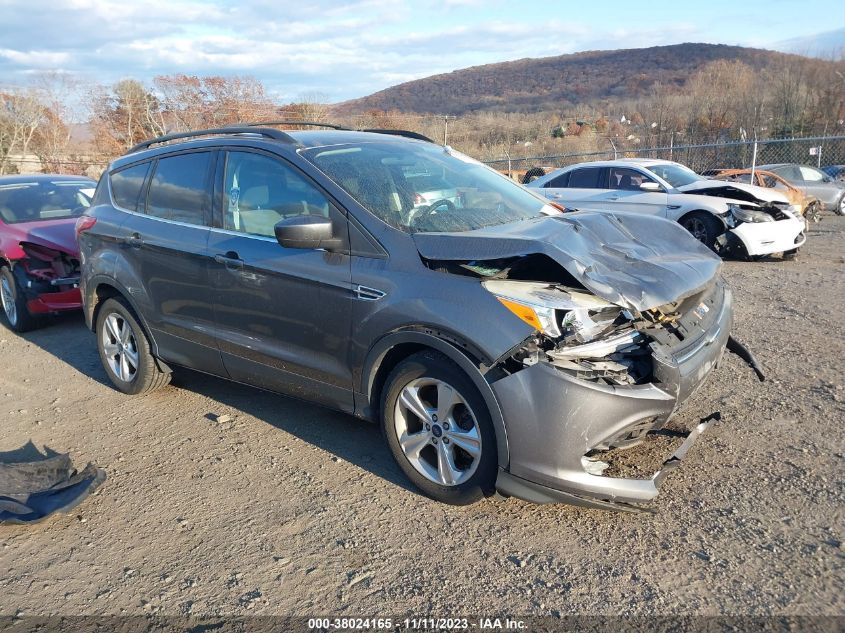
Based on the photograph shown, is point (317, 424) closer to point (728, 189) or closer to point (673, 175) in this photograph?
point (728, 189)

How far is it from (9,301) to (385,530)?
19.8 ft

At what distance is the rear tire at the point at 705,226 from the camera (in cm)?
988

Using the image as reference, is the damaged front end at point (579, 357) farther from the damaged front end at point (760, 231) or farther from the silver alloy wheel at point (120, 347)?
the damaged front end at point (760, 231)

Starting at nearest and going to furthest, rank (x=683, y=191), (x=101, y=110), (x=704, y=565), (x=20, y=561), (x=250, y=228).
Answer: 1. (x=704, y=565)
2. (x=20, y=561)
3. (x=250, y=228)
4. (x=683, y=191)
5. (x=101, y=110)

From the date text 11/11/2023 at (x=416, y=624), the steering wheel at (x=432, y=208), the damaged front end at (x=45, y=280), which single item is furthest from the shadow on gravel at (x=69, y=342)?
the date text 11/11/2023 at (x=416, y=624)

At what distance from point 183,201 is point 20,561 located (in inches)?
93.8

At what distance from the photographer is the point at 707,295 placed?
3.78 meters

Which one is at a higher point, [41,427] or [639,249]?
[639,249]

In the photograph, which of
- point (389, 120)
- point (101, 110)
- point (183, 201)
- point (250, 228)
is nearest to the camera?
point (250, 228)

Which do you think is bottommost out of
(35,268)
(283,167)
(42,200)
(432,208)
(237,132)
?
(35,268)

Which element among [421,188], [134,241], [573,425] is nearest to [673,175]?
[421,188]

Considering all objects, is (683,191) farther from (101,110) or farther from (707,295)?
(101,110)

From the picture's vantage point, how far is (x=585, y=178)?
1147cm

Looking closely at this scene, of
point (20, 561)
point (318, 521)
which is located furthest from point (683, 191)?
point (20, 561)
